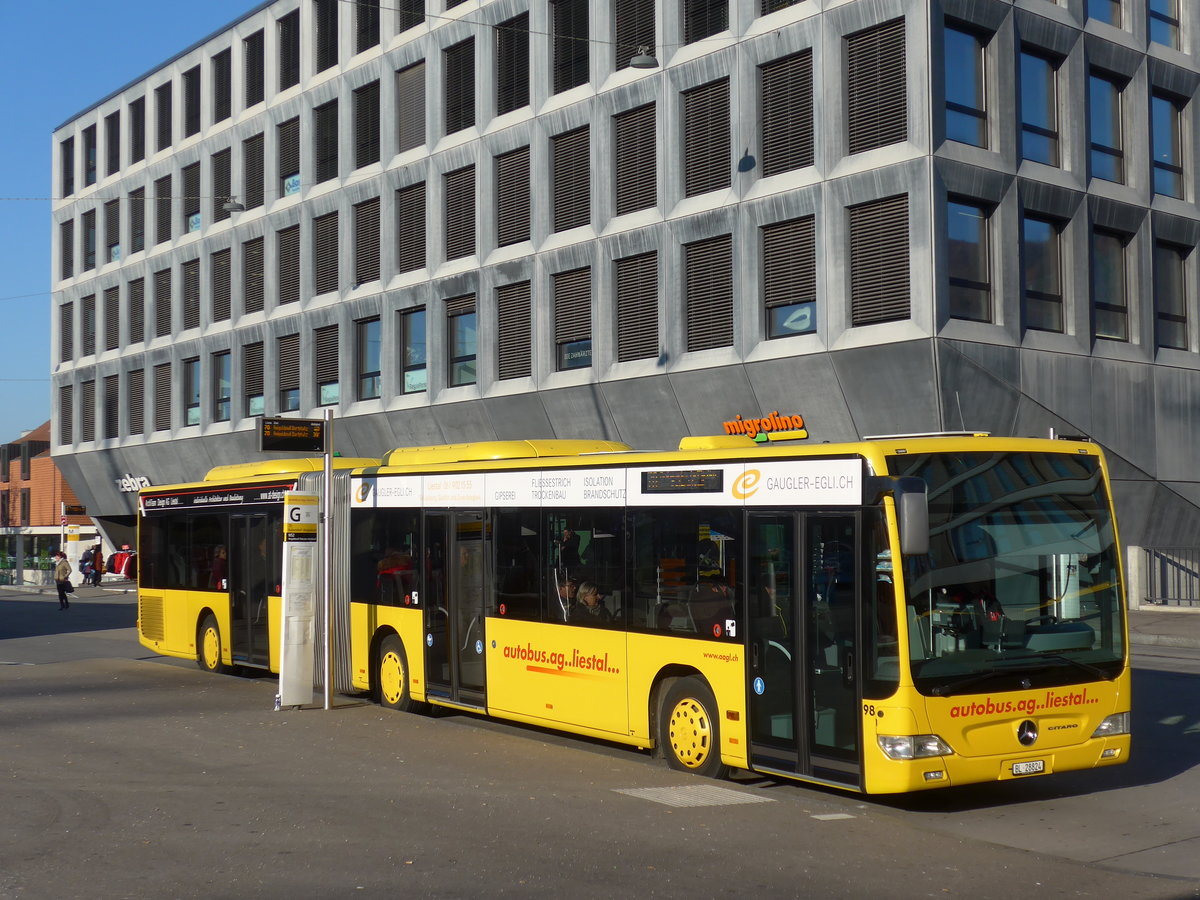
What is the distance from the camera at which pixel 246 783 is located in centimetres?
1102

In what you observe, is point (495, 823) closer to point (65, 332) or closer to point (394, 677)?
point (394, 677)

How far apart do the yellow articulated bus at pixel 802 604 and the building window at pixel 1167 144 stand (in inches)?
765

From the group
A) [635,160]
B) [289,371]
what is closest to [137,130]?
[289,371]

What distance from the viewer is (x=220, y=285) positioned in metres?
43.5

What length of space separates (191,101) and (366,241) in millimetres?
13603

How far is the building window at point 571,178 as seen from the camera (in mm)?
30203

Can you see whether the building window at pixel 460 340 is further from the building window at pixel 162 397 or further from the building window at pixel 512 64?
the building window at pixel 162 397

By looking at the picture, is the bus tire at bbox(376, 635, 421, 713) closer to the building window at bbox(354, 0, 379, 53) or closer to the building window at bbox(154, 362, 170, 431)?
the building window at bbox(354, 0, 379, 53)

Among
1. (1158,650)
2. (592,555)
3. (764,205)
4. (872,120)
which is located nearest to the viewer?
(592,555)

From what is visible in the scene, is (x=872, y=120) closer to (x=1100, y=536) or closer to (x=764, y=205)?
(x=764, y=205)

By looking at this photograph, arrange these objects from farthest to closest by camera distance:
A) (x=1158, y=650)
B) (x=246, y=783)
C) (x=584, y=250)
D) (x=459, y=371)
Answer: (x=459, y=371) → (x=584, y=250) → (x=1158, y=650) → (x=246, y=783)

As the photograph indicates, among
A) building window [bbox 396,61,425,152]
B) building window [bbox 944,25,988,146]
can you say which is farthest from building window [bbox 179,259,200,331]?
building window [bbox 944,25,988,146]

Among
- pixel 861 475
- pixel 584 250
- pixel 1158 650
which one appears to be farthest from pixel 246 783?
pixel 584 250

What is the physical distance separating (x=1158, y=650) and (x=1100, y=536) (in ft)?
43.7
